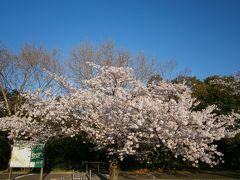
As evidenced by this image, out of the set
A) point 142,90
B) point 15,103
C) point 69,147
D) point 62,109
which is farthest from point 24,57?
point 142,90

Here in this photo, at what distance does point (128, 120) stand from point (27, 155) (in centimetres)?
728

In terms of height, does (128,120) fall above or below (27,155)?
above

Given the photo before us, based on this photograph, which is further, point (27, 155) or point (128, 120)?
point (27, 155)

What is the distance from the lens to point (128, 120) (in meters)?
8.47

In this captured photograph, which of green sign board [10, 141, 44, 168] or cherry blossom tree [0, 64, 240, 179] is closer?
cherry blossom tree [0, 64, 240, 179]

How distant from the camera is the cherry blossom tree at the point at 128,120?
805cm

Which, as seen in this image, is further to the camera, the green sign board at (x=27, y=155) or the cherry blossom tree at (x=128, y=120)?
the green sign board at (x=27, y=155)

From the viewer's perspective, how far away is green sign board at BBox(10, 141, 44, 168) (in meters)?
12.4

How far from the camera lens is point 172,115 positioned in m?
7.83

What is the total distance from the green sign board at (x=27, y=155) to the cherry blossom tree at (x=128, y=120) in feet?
1.69

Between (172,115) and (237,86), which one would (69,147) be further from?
(172,115)

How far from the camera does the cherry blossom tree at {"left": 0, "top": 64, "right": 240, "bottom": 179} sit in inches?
317

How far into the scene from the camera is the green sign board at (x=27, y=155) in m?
12.4

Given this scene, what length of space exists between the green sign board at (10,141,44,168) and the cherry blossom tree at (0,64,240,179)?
0.52 meters
